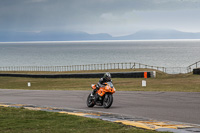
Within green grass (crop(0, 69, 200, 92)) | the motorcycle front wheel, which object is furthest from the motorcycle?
green grass (crop(0, 69, 200, 92))

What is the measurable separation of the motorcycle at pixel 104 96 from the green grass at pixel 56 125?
2568mm

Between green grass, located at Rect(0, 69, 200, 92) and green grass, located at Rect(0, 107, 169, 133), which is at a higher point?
green grass, located at Rect(0, 69, 200, 92)

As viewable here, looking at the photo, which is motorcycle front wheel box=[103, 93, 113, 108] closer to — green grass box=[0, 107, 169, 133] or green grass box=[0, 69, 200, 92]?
green grass box=[0, 107, 169, 133]

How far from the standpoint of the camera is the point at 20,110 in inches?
550

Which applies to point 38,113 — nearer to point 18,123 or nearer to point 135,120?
point 18,123

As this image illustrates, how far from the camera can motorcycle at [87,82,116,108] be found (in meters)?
14.0

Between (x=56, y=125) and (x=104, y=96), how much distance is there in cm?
496

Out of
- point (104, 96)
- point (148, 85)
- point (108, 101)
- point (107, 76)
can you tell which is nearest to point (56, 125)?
point (107, 76)

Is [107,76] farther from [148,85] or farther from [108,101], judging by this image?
[148,85]

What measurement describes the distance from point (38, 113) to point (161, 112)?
4340mm

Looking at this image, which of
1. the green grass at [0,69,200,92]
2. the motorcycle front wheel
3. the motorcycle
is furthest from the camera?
the green grass at [0,69,200,92]

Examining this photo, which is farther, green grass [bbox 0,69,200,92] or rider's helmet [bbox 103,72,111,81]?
green grass [bbox 0,69,200,92]

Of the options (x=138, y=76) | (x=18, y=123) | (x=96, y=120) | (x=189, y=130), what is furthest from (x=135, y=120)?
(x=138, y=76)

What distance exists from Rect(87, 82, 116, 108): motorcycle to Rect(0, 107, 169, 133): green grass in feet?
8.43
